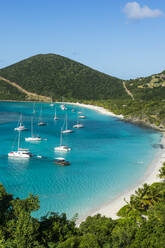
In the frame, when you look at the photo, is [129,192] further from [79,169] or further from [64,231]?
[64,231]

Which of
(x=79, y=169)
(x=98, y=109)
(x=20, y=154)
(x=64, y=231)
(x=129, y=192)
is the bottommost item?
(x=129, y=192)

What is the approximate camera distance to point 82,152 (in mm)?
65188

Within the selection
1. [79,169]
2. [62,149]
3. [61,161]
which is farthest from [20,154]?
[79,169]

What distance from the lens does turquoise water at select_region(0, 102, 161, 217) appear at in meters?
39.4

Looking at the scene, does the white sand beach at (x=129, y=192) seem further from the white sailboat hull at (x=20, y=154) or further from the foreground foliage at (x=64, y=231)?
the white sailboat hull at (x=20, y=154)

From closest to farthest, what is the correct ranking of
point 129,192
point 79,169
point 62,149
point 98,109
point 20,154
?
point 129,192 → point 79,169 → point 20,154 → point 62,149 → point 98,109

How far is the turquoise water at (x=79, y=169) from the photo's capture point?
1550 inches

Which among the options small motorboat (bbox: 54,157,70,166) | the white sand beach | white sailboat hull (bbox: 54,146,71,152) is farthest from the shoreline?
small motorboat (bbox: 54,157,70,166)

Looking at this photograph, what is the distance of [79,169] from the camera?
52.5m

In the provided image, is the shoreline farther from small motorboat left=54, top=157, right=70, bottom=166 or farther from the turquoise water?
small motorboat left=54, top=157, right=70, bottom=166

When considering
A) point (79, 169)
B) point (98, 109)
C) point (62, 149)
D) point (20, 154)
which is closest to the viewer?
point (79, 169)

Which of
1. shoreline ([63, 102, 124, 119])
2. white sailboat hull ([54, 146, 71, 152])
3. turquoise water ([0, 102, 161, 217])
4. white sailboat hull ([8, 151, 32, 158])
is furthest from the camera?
shoreline ([63, 102, 124, 119])

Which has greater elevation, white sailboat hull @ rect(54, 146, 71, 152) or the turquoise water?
white sailboat hull @ rect(54, 146, 71, 152)

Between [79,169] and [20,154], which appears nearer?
[79,169]
